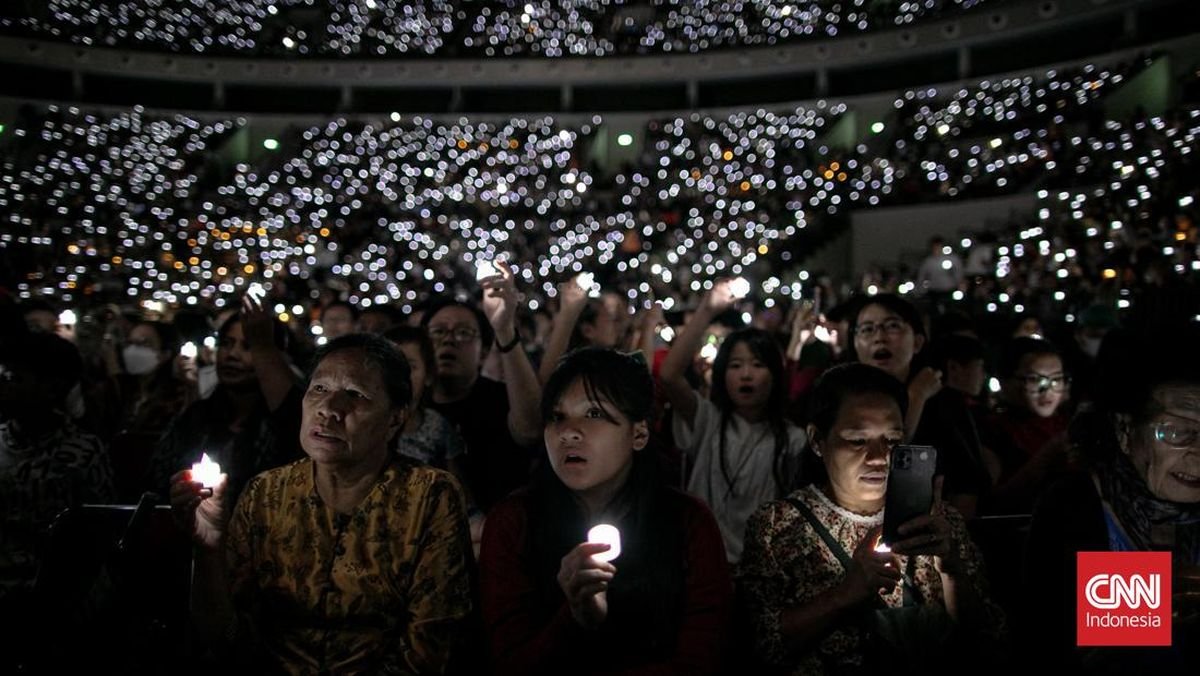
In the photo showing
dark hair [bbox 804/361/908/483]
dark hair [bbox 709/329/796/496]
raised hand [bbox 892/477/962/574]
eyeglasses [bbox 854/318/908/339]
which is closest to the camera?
raised hand [bbox 892/477/962/574]

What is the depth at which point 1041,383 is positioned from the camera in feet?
16.3

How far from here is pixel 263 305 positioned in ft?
13.2

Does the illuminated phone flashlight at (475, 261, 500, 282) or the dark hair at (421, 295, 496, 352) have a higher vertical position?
the illuminated phone flashlight at (475, 261, 500, 282)

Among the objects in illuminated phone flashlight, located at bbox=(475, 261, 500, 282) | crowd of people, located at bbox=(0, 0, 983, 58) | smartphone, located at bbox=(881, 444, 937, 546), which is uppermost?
crowd of people, located at bbox=(0, 0, 983, 58)

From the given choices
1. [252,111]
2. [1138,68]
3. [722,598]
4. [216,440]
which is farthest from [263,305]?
[252,111]

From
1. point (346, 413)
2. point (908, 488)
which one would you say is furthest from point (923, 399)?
point (346, 413)

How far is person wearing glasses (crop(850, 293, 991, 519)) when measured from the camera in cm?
382

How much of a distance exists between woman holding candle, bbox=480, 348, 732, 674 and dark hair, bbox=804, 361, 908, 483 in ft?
1.54

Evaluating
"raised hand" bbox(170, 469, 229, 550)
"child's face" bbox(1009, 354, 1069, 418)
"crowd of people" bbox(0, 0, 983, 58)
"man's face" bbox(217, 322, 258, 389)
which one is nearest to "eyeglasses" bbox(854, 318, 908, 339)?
"child's face" bbox(1009, 354, 1069, 418)

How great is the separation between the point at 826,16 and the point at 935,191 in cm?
994

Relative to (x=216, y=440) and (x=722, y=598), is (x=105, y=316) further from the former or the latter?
(x=722, y=598)

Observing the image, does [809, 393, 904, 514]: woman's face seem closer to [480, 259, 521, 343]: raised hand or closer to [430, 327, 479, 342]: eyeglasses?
[480, 259, 521, 343]: raised hand

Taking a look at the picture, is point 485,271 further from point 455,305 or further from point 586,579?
point 586,579

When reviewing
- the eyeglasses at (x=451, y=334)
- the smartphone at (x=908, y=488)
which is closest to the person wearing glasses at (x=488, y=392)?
the eyeglasses at (x=451, y=334)
